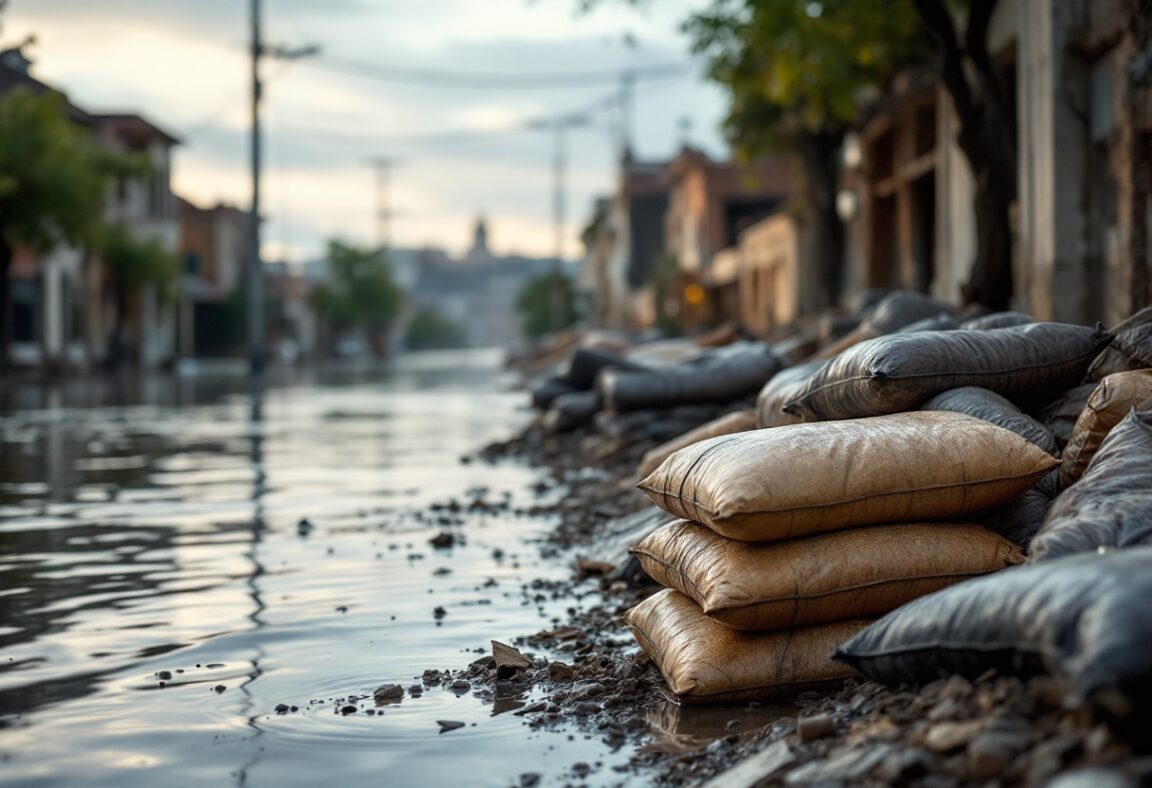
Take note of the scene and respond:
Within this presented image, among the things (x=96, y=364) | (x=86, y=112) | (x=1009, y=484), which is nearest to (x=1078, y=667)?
(x=1009, y=484)

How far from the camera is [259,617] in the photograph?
5.15 m

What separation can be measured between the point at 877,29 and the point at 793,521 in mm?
11202

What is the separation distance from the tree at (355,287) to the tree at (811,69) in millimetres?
64931

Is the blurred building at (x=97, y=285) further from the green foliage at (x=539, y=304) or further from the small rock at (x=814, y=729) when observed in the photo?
the green foliage at (x=539, y=304)

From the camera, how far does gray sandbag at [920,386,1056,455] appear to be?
4754 millimetres

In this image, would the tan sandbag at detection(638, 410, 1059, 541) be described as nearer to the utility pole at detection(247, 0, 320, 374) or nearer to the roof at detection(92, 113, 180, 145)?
the utility pole at detection(247, 0, 320, 374)

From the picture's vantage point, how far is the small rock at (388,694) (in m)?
3.98

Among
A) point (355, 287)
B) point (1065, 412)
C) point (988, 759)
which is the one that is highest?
point (355, 287)

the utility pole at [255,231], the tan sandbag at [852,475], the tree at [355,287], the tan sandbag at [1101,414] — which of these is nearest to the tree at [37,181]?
the utility pole at [255,231]

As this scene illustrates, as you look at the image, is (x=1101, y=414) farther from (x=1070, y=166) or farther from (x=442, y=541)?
(x=1070, y=166)

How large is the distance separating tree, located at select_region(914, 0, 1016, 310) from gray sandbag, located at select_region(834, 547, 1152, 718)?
9.41 meters

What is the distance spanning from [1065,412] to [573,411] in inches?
322

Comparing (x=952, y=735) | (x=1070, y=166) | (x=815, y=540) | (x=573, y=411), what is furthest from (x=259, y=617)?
(x=1070, y=166)

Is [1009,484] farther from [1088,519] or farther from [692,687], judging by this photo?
[692,687]
